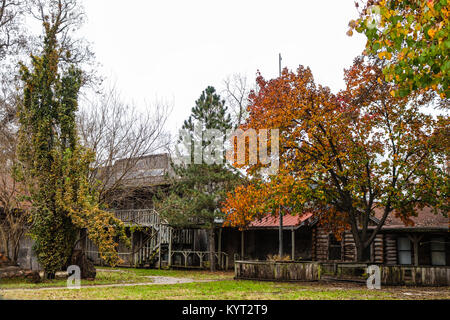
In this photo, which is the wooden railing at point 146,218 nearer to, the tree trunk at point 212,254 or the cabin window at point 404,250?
the tree trunk at point 212,254

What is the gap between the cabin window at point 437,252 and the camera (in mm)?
23772

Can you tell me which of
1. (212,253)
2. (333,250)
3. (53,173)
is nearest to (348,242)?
(333,250)

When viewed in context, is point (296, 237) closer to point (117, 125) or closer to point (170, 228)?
point (170, 228)

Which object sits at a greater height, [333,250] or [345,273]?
[333,250]

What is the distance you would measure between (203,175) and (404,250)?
1165 cm

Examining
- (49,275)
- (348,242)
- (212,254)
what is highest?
(348,242)

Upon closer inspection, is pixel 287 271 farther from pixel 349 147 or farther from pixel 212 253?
pixel 212 253

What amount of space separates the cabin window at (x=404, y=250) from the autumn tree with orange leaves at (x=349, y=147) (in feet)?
18.8

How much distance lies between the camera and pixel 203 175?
88.0ft

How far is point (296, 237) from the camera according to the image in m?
29.0

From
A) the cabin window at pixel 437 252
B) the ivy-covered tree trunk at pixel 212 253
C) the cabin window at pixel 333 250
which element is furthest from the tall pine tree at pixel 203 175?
the cabin window at pixel 437 252

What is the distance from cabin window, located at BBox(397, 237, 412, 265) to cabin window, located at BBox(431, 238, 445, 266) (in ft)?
3.96

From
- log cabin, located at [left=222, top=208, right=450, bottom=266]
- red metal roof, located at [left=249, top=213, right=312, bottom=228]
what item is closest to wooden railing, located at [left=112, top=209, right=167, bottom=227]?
log cabin, located at [left=222, top=208, right=450, bottom=266]

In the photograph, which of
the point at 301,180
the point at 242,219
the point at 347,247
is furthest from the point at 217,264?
the point at 301,180
